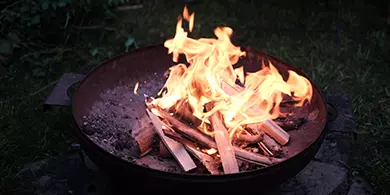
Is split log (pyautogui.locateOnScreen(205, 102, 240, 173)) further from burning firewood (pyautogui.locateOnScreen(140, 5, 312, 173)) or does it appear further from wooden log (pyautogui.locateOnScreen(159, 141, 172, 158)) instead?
wooden log (pyautogui.locateOnScreen(159, 141, 172, 158))

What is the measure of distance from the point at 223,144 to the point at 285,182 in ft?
1.94

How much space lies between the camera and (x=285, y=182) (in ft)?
8.24

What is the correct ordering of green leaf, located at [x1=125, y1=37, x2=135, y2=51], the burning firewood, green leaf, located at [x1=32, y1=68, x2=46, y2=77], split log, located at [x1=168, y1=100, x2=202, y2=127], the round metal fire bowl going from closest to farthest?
the round metal fire bowl → the burning firewood → split log, located at [x1=168, y1=100, x2=202, y2=127] → green leaf, located at [x1=32, y1=68, x2=46, y2=77] → green leaf, located at [x1=125, y1=37, x2=135, y2=51]

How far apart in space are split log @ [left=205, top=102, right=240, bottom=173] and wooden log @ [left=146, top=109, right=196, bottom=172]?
0.49ft

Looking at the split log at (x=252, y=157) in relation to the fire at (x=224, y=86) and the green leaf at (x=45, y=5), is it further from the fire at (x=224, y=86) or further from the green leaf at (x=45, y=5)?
the green leaf at (x=45, y=5)

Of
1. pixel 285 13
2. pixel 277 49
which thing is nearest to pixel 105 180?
pixel 277 49

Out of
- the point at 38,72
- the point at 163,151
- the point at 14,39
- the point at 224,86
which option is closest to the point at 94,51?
the point at 38,72

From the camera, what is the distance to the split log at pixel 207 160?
2.09m

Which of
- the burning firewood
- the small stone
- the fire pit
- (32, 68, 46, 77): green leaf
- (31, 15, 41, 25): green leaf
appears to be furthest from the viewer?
(31, 15, 41, 25): green leaf

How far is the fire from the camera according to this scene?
2.34 meters

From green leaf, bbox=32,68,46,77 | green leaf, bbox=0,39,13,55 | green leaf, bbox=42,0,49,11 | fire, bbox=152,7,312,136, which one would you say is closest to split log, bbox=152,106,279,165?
fire, bbox=152,7,312,136

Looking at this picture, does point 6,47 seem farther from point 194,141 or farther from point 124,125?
point 194,141

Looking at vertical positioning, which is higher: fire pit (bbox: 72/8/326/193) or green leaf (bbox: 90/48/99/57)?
fire pit (bbox: 72/8/326/193)

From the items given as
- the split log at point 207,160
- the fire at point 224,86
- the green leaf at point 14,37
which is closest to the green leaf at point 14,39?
the green leaf at point 14,37
